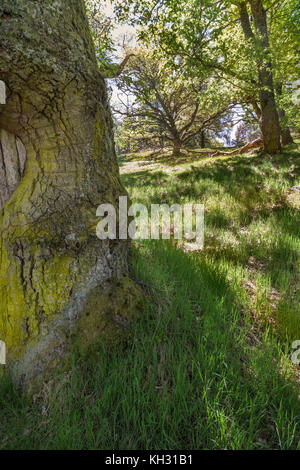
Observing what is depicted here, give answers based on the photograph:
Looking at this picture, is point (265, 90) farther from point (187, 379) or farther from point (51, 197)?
point (187, 379)

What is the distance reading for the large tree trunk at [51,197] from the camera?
4.30 ft

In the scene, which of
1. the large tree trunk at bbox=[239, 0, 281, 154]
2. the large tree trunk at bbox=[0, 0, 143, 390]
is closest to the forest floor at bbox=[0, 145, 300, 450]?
the large tree trunk at bbox=[0, 0, 143, 390]

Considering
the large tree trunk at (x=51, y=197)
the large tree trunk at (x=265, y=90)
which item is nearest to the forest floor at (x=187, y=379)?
the large tree trunk at (x=51, y=197)

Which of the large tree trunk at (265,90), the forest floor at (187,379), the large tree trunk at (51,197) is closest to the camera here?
the forest floor at (187,379)

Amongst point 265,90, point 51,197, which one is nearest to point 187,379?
point 51,197

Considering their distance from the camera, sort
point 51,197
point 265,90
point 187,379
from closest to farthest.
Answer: point 187,379, point 51,197, point 265,90

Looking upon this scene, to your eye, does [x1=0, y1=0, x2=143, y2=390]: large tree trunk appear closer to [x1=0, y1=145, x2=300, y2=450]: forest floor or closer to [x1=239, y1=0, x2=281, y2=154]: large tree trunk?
[x1=0, y1=145, x2=300, y2=450]: forest floor

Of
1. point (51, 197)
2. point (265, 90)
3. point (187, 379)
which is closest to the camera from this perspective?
point (187, 379)

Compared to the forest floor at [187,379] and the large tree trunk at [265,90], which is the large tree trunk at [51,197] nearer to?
the forest floor at [187,379]

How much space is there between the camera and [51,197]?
4.73ft

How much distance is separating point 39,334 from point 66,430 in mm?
547

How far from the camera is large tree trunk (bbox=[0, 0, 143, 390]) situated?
131 cm
